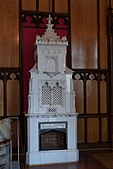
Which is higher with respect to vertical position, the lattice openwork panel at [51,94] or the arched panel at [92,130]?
the lattice openwork panel at [51,94]

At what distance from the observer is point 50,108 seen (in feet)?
16.2

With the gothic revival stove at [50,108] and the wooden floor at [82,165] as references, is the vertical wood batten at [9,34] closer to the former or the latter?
the gothic revival stove at [50,108]

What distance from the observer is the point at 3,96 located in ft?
18.2

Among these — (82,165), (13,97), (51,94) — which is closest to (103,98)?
(51,94)

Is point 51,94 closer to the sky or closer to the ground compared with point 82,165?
closer to the sky

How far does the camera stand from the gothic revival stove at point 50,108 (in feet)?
15.9

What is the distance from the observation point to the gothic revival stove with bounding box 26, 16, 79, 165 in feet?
15.9

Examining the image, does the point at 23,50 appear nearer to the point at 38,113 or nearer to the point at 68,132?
the point at 38,113

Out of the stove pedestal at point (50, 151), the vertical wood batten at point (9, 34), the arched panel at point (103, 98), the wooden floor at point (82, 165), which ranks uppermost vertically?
the vertical wood batten at point (9, 34)

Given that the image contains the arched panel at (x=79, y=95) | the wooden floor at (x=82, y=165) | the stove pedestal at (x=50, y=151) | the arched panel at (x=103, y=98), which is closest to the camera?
the wooden floor at (x=82, y=165)

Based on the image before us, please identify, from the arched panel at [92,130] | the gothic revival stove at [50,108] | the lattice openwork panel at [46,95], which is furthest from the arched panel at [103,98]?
the lattice openwork panel at [46,95]

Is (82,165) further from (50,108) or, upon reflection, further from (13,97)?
(13,97)

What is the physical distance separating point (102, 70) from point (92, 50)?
1.77ft

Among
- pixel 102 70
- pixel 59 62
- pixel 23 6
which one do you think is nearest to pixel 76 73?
pixel 102 70
